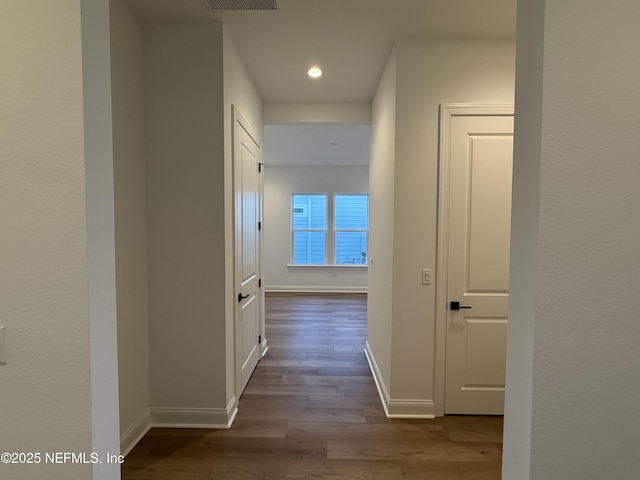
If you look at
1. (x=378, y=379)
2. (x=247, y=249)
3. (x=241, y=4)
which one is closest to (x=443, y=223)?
(x=378, y=379)

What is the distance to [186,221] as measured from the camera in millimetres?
2277

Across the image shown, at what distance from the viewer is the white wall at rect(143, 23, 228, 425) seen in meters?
2.23

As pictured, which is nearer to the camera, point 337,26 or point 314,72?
point 337,26

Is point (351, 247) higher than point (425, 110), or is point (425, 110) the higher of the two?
point (425, 110)

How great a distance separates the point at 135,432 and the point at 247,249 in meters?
1.55

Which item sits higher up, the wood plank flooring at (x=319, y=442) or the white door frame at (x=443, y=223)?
the white door frame at (x=443, y=223)

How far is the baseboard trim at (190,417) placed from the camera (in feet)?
7.65

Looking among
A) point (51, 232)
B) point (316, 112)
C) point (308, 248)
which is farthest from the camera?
point (308, 248)

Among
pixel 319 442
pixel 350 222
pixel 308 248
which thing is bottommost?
pixel 319 442

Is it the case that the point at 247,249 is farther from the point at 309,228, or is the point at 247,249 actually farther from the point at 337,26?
the point at 309,228

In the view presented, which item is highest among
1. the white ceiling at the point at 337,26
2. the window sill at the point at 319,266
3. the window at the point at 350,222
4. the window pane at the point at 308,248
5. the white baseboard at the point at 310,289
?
the white ceiling at the point at 337,26

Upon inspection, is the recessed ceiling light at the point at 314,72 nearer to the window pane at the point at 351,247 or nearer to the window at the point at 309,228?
the window at the point at 309,228

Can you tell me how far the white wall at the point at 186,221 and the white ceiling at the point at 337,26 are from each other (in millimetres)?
174

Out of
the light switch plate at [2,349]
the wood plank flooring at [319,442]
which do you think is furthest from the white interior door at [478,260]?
the light switch plate at [2,349]
